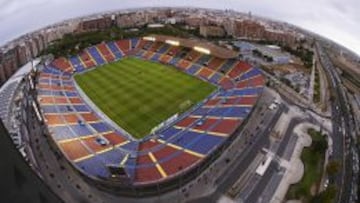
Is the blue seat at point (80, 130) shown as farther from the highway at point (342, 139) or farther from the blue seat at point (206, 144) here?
the highway at point (342, 139)

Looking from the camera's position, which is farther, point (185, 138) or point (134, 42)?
point (134, 42)

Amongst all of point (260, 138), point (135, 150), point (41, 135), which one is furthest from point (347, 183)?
point (41, 135)

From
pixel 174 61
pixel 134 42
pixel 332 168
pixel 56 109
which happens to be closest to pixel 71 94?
pixel 56 109

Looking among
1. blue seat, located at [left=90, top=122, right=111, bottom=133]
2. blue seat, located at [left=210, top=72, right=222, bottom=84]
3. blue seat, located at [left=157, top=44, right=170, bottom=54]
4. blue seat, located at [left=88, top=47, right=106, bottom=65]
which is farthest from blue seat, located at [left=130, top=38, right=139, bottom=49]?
blue seat, located at [left=90, top=122, right=111, bottom=133]

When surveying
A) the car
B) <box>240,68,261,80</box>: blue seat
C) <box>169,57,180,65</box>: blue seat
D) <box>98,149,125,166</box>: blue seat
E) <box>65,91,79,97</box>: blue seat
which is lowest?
<box>65,91,79,97</box>: blue seat

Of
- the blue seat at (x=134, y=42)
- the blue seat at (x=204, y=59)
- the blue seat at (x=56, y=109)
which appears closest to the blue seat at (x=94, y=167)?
the blue seat at (x=56, y=109)

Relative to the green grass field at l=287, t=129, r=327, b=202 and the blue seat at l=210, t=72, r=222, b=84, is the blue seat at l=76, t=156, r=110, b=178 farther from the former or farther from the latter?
the blue seat at l=210, t=72, r=222, b=84

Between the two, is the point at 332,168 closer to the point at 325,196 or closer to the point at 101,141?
the point at 325,196
